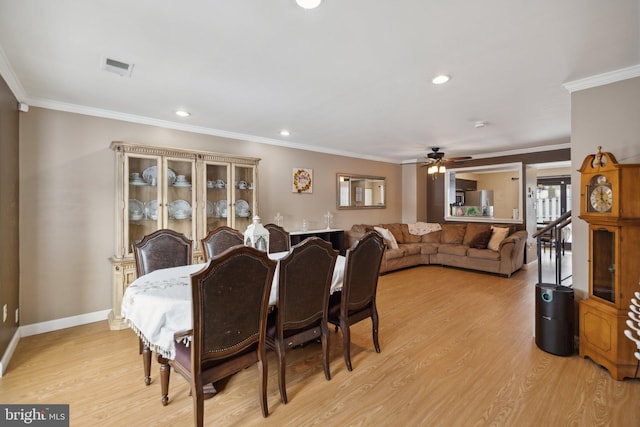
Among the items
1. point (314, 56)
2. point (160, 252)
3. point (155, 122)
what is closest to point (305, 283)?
point (160, 252)

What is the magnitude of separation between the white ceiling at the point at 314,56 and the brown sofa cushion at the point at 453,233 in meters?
3.04

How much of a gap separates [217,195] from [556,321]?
3.93 metres

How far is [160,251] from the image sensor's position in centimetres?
272

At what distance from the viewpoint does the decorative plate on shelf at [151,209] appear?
3578 mm

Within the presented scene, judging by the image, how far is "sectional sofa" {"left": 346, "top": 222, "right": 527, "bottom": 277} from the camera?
544cm

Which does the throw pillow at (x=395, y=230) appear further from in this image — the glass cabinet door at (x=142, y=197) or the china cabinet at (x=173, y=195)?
the glass cabinet door at (x=142, y=197)

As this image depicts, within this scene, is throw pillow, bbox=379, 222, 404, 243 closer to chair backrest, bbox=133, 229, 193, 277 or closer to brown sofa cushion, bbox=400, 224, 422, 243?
brown sofa cushion, bbox=400, 224, 422, 243

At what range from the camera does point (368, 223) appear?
22.3 feet

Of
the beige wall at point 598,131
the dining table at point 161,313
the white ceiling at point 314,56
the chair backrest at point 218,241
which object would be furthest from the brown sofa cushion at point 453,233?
the dining table at point 161,313

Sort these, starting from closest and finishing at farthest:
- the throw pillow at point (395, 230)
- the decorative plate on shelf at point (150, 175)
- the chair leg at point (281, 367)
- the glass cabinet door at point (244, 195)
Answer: the chair leg at point (281, 367)
the decorative plate on shelf at point (150, 175)
the glass cabinet door at point (244, 195)
the throw pillow at point (395, 230)

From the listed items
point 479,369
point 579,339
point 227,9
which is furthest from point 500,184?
point 227,9

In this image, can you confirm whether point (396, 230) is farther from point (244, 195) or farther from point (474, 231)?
point (244, 195)

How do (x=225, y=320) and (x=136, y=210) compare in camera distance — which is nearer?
(x=225, y=320)

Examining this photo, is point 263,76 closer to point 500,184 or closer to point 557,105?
point 557,105
